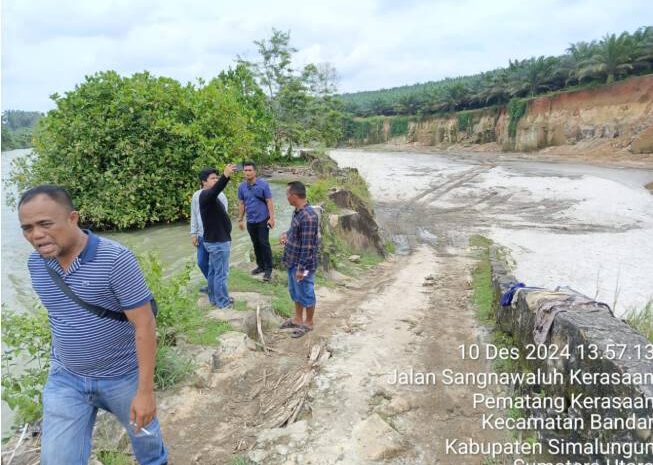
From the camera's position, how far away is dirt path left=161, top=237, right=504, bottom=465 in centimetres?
356

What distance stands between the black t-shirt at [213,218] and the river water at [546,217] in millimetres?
4675

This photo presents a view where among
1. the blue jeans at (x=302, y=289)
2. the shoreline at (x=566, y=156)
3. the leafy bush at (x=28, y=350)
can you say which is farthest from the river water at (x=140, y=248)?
the shoreline at (x=566, y=156)

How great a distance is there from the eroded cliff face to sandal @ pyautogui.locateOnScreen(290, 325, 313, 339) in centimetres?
3612

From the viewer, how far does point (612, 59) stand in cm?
3869

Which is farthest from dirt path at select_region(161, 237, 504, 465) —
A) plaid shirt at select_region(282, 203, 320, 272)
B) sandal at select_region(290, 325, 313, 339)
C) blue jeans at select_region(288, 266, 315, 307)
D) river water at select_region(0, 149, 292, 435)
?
river water at select_region(0, 149, 292, 435)

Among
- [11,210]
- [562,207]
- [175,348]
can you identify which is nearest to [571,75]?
[562,207]

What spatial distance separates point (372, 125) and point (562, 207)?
5114 centimetres

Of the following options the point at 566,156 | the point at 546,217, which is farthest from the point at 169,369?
the point at 566,156

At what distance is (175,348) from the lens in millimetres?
4914

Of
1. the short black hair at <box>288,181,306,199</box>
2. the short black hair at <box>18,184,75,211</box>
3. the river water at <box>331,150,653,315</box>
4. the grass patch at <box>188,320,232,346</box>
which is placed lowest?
the river water at <box>331,150,653,315</box>

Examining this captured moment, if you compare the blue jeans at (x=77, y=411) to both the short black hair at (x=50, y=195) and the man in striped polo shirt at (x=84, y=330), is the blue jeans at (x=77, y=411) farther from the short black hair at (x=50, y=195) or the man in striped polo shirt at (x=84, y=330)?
the short black hair at (x=50, y=195)

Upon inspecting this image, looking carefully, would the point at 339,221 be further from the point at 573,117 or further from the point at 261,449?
the point at 573,117

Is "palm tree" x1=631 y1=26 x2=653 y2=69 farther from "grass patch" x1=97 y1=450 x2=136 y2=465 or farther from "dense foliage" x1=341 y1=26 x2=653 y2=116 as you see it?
"grass patch" x1=97 y1=450 x2=136 y2=465

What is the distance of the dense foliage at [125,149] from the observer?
554 inches
